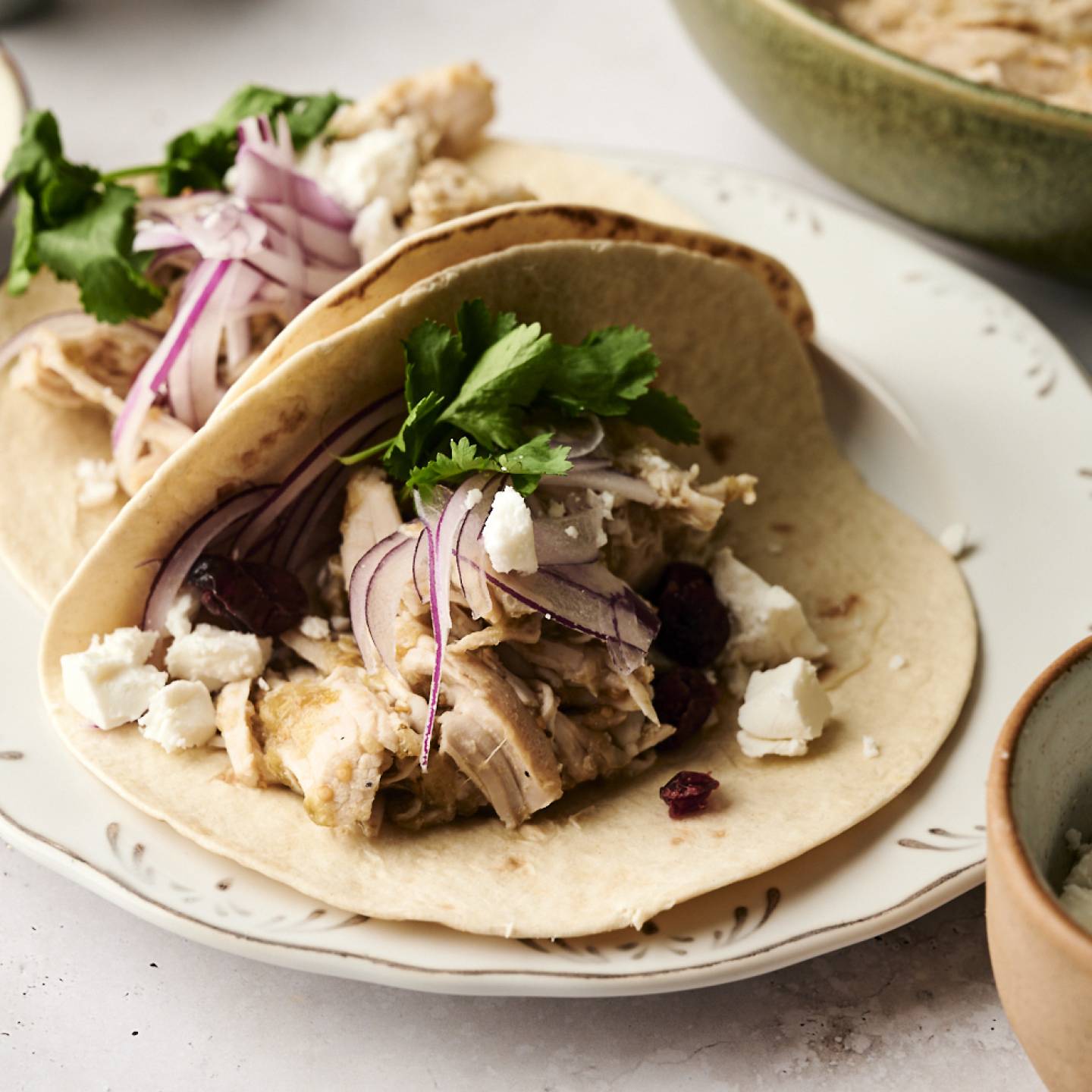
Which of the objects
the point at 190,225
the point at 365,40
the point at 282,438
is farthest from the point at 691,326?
the point at 365,40

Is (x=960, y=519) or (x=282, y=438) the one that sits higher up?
(x=282, y=438)

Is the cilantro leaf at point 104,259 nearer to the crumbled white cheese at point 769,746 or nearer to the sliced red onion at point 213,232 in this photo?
the sliced red onion at point 213,232

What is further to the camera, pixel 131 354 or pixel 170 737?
pixel 131 354

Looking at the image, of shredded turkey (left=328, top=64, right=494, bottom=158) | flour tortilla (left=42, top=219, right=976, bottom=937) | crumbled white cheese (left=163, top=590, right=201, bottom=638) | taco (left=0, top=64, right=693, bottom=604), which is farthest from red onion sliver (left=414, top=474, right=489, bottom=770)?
shredded turkey (left=328, top=64, right=494, bottom=158)

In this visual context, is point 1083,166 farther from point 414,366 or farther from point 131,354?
point 131,354

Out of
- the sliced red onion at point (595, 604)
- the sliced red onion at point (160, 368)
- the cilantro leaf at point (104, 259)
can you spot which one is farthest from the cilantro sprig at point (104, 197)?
the sliced red onion at point (595, 604)

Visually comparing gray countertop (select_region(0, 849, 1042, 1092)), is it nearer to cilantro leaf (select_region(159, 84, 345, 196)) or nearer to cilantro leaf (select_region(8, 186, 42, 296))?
cilantro leaf (select_region(8, 186, 42, 296))

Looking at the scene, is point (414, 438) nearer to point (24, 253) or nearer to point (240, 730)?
point (240, 730)

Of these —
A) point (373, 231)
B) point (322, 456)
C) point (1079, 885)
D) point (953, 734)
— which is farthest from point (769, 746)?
point (373, 231)
